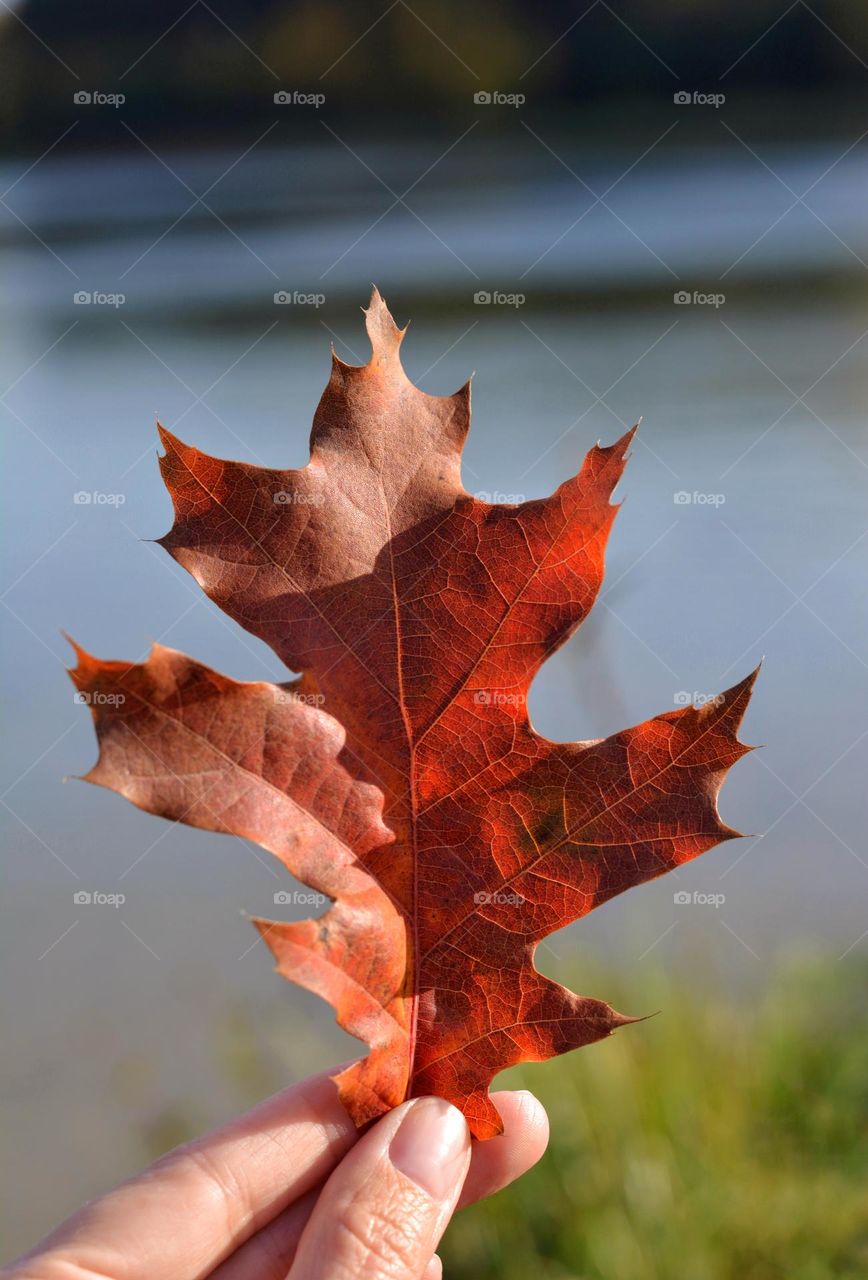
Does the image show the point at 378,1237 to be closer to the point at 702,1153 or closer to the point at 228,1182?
the point at 228,1182

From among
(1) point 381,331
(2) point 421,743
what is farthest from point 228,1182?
(1) point 381,331

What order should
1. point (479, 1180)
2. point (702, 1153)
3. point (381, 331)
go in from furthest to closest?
point (702, 1153) < point (479, 1180) < point (381, 331)

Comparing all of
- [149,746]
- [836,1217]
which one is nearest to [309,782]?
[149,746]

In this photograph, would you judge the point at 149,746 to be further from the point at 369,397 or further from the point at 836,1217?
the point at 836,1217

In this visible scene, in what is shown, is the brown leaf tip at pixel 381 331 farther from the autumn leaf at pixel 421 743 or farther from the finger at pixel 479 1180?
the finger at pixel 479 1180

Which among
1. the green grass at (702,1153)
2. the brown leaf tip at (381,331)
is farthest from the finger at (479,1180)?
the green grass at (702,1153)

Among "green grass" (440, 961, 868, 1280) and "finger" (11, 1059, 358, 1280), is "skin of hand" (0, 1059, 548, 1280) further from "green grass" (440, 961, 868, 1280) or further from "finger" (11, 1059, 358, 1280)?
"green grass" (440, 961, 868, 1280)

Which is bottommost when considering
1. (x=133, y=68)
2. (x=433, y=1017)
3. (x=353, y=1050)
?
(x=353, y=1050)
